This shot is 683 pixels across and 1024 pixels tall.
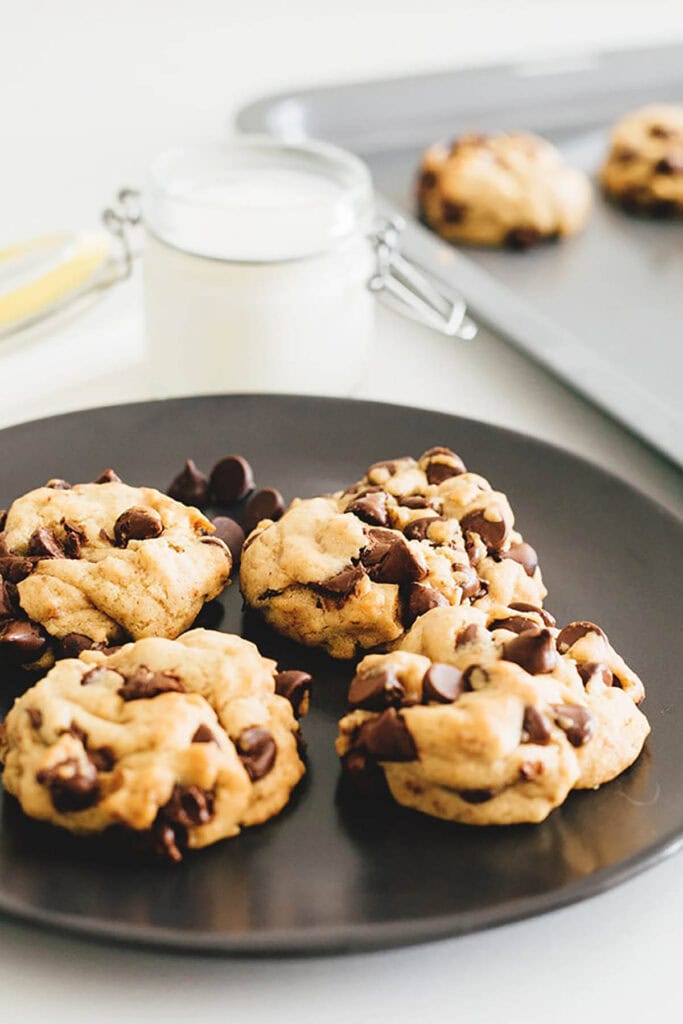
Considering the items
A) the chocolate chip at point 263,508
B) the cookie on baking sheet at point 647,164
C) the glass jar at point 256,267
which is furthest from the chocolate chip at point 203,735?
the cookie on baking sheet at point 647,164

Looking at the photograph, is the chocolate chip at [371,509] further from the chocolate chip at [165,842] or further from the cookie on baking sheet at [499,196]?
the cookie on baking sheet at [499,196]

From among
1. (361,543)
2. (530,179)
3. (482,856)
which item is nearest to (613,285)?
(530,179)

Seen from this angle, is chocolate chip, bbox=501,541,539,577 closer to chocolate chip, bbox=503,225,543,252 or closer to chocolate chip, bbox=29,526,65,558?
chocolate chip, bbox=29,526,65,558

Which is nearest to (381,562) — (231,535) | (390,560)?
(390,560)

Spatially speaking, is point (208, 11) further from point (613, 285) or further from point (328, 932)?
point (328, 932)

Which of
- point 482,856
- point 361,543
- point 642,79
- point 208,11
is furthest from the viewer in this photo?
point 208,11
